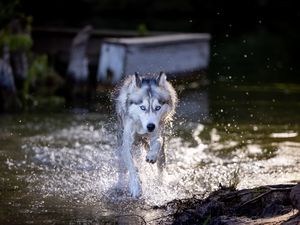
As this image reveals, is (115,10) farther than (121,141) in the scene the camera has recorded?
Yes

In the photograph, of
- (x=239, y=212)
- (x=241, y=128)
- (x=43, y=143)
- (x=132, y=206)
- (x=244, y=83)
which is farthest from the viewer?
(x=244, y=83)

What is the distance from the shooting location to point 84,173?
9.30m

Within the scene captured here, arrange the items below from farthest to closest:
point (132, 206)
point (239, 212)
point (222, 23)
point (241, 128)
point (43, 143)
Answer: point (222, 23) < point (241, 128) < point (43, 143) < point (132, 206) < point (239, 212)

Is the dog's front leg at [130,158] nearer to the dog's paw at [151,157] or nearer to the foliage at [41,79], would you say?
the dog's paw at [151,157]

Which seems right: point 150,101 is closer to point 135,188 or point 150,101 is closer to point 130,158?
point 130,158

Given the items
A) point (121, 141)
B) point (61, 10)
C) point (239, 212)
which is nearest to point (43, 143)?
point (121, 141)

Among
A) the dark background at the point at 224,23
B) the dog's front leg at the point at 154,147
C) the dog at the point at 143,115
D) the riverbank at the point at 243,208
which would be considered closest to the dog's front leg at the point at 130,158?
the dog at the point at 143,115

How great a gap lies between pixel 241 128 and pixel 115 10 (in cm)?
3037

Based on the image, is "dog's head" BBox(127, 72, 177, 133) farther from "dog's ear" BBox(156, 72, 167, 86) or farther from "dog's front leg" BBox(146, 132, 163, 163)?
"dog's front leg" BBox(146, 132, 163, 163)

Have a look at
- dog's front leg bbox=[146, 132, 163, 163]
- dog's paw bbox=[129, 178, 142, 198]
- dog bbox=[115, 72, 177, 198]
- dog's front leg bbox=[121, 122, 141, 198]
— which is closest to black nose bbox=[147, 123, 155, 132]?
dog bbox=[115, 72, 177, 198]

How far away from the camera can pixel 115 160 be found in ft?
32.9

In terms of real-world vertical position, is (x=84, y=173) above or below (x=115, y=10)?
below

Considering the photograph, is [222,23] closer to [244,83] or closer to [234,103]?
[244,83]

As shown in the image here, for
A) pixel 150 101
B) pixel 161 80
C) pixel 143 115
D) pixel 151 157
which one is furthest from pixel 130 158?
pixel 161 80
